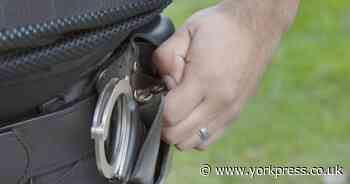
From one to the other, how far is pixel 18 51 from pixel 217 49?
38 cm

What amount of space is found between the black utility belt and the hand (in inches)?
1.2

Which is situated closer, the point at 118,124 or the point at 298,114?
the point at 118,124

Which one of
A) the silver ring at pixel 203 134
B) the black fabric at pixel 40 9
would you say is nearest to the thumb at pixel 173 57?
the silver ring at pixel 203 134

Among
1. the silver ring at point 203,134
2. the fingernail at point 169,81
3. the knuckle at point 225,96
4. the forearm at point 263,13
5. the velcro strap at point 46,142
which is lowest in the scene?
the silver ring at point 203,134

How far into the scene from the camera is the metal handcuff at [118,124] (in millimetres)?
990

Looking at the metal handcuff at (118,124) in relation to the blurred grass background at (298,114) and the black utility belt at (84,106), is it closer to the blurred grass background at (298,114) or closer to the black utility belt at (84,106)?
the black utility belt at (84,106)

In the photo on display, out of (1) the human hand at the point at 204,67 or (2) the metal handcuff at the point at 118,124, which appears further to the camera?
(1) the human hand at the point at 204,67

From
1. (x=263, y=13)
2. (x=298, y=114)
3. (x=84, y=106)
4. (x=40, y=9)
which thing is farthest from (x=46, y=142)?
(x=298, y=114)

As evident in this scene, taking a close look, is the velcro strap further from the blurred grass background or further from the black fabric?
the blurred grass background

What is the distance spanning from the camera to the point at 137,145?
113 centimetres

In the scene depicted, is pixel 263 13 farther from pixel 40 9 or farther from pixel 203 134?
pixel 40 9

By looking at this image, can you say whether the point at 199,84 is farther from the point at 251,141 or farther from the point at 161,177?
the point at 251,141

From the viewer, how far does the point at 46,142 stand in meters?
0.97

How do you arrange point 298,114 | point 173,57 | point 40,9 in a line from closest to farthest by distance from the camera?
point 40,9
point 173,57
point 298,114
